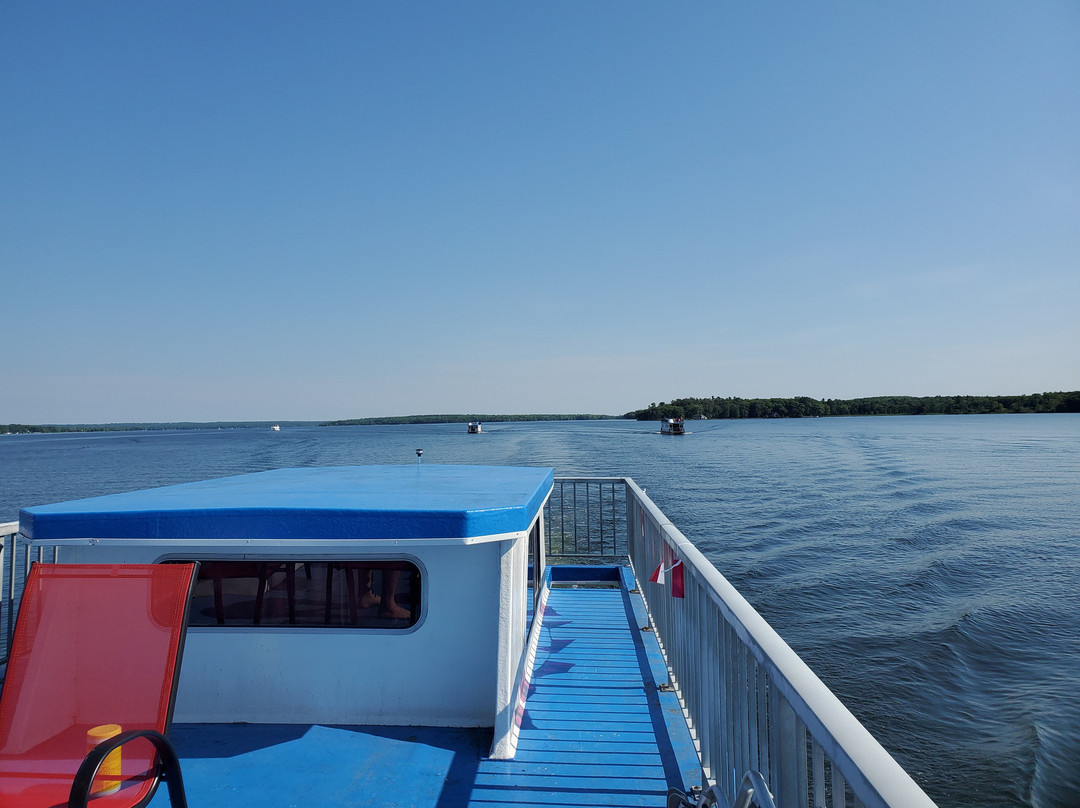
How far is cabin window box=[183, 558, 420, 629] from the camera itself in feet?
→ 12.9

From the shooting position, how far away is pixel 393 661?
3.93 metres

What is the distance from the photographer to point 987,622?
42.9 ft

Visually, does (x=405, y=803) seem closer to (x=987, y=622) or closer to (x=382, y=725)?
(x=382, y=725)

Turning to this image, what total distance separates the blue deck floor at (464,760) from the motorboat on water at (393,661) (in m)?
0.01

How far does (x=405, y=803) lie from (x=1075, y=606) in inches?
655

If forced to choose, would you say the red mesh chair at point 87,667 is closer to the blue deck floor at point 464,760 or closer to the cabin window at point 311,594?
the blue deck floor at point 464,760

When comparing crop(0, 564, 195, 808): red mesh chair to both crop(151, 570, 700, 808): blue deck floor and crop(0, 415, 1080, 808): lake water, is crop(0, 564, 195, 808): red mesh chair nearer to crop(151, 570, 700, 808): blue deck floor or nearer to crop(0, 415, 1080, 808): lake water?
crop(151, 570, 700, 808): blue deck floor

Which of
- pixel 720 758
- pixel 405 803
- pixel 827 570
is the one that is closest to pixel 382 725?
pixel 405 803

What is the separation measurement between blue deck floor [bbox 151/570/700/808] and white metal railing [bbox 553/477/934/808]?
312 millimetres

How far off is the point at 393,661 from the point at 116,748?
1797 mm

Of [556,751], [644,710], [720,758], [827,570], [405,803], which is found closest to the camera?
[720,758]

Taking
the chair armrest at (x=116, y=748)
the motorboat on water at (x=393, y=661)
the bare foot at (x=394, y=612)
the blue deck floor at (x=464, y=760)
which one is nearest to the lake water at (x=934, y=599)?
the blue deck floor at (x=464, y=760)

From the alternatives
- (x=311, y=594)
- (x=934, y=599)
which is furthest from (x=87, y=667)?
(x=934, y=599)

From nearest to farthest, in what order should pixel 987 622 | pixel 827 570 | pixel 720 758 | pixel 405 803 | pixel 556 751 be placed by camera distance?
pixel 720 758
pixel 405 803
pixel 556 751
pixel 987 622
pixel 827 570
